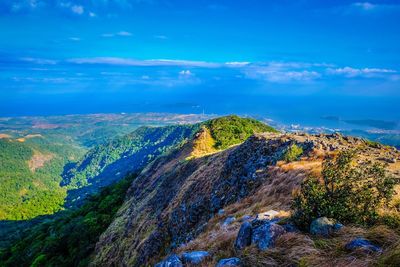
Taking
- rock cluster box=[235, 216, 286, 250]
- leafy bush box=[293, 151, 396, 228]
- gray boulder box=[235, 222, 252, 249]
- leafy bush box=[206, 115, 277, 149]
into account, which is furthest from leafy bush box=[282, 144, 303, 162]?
leafy bush box=[206, 115, 277, 149]

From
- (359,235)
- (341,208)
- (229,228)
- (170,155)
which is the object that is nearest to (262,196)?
(229,228)

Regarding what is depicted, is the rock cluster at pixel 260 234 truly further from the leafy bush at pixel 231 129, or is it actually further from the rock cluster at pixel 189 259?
the leafy bush at pixel 231 129

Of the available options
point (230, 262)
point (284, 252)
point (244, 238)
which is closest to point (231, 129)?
point (244, 238)

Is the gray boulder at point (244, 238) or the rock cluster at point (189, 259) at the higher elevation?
the gray boulder at point (244, 238)

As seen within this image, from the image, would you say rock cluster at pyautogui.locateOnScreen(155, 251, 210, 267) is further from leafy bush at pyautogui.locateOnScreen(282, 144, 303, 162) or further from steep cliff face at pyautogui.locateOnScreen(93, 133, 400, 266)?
leafy bush at pyautogui.locateOnScreen(282, 144, 303, 162)

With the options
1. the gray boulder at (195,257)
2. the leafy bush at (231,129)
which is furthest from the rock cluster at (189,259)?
the leafy bush at (231,129)

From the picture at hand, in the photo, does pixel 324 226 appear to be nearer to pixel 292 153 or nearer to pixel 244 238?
pixel 244 238
